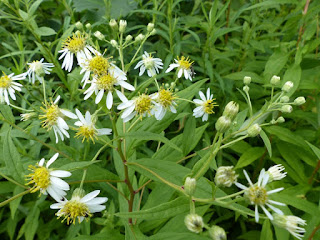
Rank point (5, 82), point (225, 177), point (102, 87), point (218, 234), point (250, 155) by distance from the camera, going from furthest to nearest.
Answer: point (250, 155), point (5, 82), point (102, 87), point (225, 177), point (218, 234)

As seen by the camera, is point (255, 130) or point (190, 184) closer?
point (190, 184)

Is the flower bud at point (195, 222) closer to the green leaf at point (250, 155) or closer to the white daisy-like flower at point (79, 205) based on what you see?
the white daisy-like flower at point (79, 205)

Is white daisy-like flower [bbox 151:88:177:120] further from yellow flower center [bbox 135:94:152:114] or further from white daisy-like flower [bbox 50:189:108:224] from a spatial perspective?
white daisy-like flower [bbox 50:189:108:224]

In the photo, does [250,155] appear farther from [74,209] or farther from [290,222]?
[74,209]

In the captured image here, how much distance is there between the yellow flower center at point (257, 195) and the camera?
4.63ft

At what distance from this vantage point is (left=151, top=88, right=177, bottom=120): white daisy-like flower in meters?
1.84

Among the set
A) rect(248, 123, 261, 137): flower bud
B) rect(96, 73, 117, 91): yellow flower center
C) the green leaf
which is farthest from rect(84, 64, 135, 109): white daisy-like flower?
the green leaf

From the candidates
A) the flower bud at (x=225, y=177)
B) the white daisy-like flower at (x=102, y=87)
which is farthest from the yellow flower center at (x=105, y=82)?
the flower bud at (x=225, y=177)

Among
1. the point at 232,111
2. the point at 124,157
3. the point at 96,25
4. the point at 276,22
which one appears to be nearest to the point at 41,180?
the point at 124,157

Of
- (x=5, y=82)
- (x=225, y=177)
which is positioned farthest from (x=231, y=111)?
(x=5, y=82)

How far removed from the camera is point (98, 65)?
5.82 feet

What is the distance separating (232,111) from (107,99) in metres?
0.72

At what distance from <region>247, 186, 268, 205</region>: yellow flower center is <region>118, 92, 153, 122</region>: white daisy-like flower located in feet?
2.47

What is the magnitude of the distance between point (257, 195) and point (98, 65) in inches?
45.9
